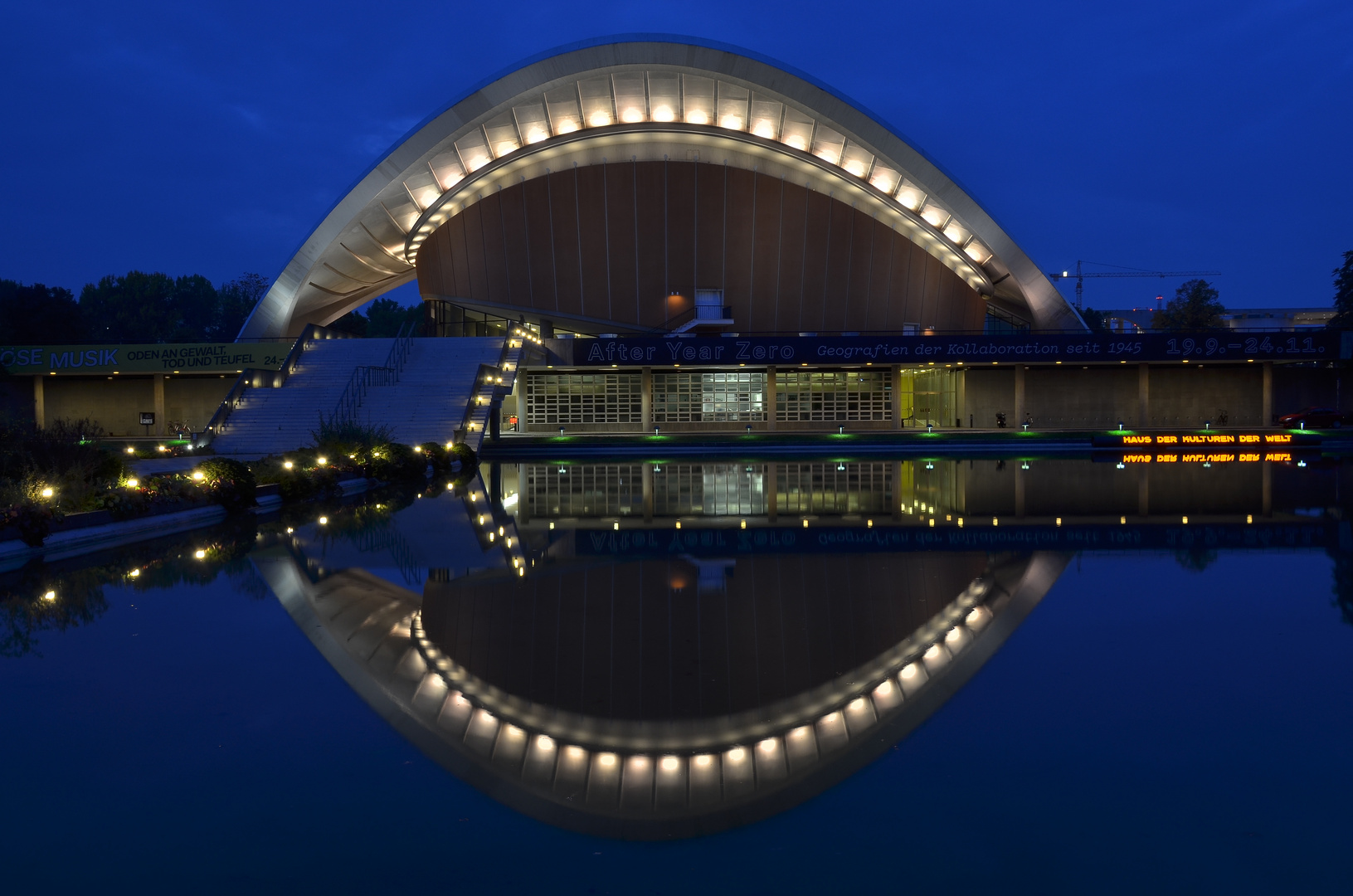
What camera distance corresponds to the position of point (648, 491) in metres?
17.4

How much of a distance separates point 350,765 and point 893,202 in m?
42.2

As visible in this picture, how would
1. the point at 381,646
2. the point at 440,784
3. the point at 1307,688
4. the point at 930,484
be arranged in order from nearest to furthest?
the point at 440,784
the point at 1307,688
the point at 381,646
the point at 930,484

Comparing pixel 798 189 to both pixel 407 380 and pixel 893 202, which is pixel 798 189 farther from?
pixel 407 380

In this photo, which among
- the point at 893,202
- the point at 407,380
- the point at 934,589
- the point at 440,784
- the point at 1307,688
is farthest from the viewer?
the point at 893,202

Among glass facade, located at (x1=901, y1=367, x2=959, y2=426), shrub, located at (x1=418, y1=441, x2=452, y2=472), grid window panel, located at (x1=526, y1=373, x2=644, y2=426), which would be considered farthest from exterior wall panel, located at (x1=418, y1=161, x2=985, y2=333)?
shrub, located at (x1=418, y1=441, x2=452, y2=472)

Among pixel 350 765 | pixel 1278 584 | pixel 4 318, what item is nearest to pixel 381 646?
pixel 350 765

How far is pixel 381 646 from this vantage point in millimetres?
6145

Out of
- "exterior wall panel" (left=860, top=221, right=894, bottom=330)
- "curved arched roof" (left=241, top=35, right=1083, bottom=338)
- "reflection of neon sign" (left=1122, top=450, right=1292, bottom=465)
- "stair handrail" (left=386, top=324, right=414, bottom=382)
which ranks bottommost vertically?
"reflection of neon sign" (left=1122, top=450, right=1292, bottom=465)

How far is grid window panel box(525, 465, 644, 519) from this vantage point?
1438 cm

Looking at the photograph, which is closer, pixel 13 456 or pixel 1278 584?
pixel 1278 584

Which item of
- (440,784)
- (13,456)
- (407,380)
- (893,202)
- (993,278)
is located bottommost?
(440,784)

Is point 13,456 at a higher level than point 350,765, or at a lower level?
higher

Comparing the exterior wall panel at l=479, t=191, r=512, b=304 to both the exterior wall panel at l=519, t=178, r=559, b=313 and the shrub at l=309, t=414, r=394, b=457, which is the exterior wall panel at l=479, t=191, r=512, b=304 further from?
the shrub at l=309, t=414, r=394, b=457

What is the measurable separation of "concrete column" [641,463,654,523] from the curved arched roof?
20134 mm
